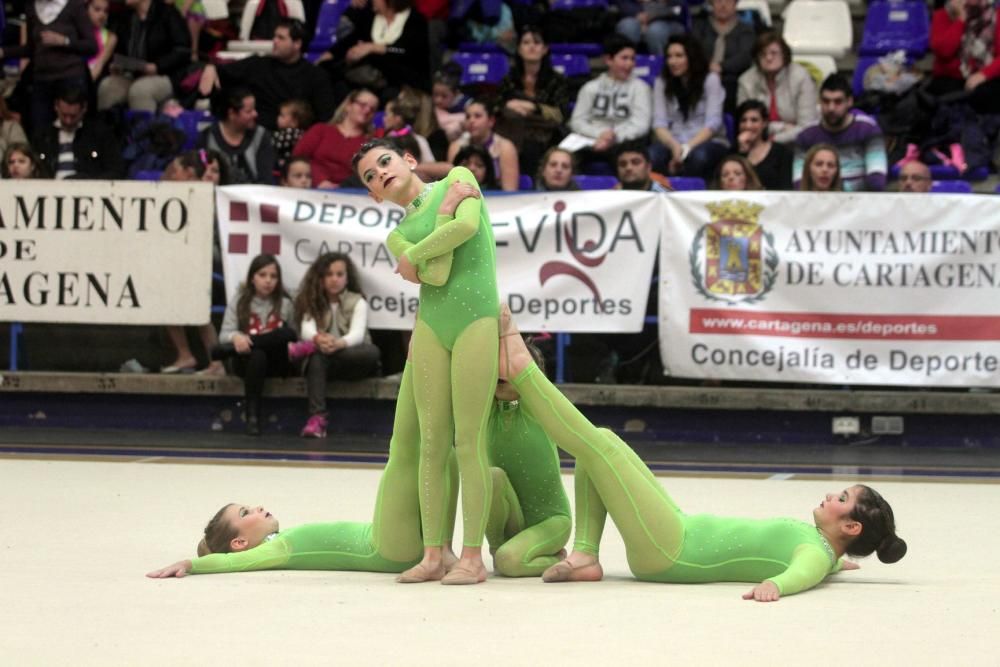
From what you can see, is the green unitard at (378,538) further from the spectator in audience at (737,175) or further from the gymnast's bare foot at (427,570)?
the spectator in audience at (737,175)

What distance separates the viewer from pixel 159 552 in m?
5.24

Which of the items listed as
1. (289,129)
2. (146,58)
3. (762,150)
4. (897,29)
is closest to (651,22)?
(897,29)

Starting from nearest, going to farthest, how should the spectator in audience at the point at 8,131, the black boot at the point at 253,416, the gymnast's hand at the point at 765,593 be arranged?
the gymnast's hand at the point at 765,593
the black boot at the point at 253,416
the spectator in audience at the point at 8,131

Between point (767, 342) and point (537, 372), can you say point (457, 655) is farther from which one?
point (767, 342)

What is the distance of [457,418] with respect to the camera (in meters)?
4.74

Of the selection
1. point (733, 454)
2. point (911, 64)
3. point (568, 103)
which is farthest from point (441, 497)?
point (911, 64)

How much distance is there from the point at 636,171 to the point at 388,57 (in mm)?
2693

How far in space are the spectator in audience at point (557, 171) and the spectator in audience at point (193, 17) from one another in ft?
13.2

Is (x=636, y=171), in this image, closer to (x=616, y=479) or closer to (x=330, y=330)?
(x=330, y=330)

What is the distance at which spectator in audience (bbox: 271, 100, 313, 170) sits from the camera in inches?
417

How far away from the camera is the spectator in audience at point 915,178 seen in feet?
30.6

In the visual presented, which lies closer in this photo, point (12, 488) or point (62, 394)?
point (12, 488)

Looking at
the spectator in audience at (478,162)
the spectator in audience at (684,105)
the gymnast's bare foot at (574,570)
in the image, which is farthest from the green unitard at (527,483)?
the spectator in audience at (684,105)

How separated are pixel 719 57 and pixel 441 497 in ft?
23.1
